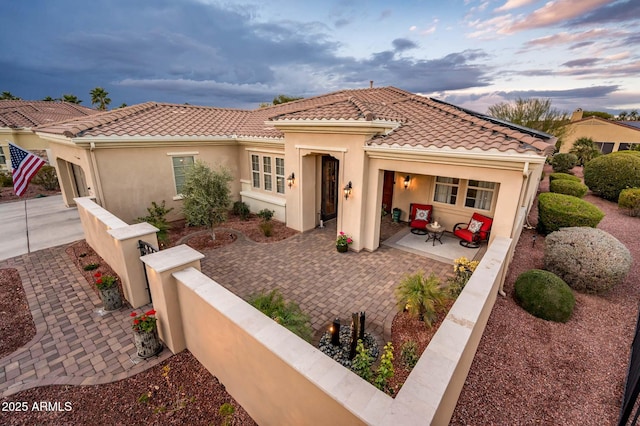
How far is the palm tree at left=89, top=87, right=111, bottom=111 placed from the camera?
40656 mm

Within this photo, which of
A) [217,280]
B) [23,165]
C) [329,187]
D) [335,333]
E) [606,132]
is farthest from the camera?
[606,132]

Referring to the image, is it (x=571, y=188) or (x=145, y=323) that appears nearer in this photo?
(x=145, y=323)

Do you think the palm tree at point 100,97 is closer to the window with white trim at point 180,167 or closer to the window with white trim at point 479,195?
the window with white trim at point 180,167

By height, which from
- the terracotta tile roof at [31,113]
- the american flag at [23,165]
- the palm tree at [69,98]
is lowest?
the american flag at [23,165]

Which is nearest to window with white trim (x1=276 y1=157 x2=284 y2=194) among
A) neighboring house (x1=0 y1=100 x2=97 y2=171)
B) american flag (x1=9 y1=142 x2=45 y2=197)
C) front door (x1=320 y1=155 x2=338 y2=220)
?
front door (x1=320 y1=155 x2=338 y2=220)

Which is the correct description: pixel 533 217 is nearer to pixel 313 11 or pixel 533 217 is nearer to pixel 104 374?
pixel 313 11

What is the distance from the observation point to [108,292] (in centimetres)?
572

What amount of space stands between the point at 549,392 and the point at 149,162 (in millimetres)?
13563

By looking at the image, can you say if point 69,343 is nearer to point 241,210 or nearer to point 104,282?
point 104,282

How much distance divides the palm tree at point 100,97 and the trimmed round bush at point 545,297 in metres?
55.5

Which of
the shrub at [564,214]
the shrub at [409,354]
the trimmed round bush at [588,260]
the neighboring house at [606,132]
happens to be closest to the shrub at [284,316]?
the shrub at [409,354]

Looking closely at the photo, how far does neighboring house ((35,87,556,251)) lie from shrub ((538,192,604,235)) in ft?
→ 2.82

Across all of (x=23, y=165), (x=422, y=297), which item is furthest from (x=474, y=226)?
(x=23, y=165)

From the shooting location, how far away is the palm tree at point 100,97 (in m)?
40.7
